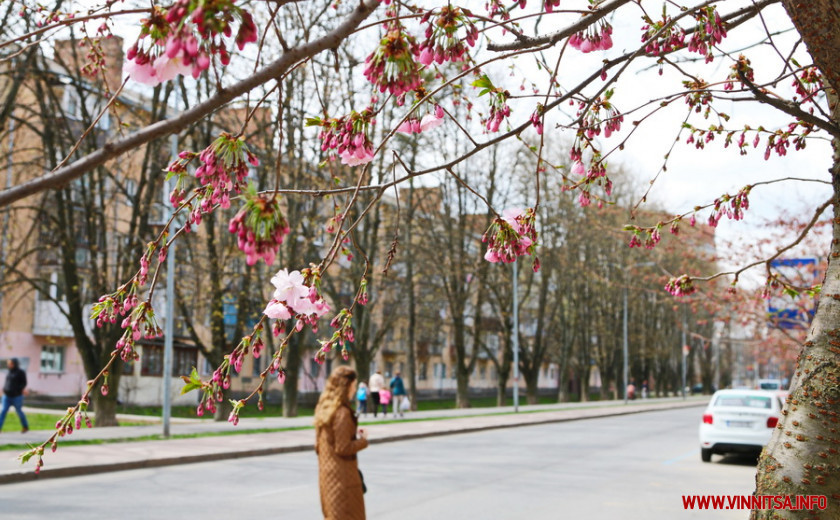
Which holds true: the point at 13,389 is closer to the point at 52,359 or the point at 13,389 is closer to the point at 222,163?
the point at 222,163

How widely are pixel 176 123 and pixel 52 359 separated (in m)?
45.9

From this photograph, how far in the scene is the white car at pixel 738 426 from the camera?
16234 mm

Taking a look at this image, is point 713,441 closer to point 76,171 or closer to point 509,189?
point 76,171

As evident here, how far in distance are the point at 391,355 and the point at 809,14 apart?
212 ft

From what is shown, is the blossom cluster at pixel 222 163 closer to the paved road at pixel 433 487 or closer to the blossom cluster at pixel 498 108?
the blossom cluster at pixel 498 108

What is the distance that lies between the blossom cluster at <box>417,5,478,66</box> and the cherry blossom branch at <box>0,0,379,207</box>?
0.53m

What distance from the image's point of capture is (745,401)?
56.3ft

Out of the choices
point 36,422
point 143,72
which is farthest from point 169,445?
point 143,72

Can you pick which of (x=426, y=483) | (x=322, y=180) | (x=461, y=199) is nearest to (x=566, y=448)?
(x=426, y=483)

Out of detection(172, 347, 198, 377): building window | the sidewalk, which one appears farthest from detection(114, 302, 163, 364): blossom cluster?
detection(172, 347, 198, 377): building window

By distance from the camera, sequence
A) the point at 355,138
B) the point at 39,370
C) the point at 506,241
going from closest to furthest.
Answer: the point at 355,138
the point at 506,241
the point at 39,370

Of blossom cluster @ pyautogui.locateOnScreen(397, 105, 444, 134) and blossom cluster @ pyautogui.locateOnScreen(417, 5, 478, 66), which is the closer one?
blossom cluster @ pyautogui.locateOnScreen(417, 5, 478, 66)

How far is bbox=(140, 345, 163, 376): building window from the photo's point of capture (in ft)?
148

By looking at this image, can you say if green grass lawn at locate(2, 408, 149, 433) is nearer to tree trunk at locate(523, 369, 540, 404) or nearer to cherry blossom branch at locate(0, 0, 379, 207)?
cherry blossom branch at locate(0, 0, 379, 207)
